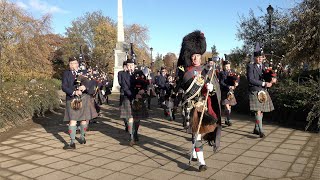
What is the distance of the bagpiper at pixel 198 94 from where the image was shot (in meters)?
5.12

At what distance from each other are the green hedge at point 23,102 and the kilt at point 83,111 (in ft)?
9.46

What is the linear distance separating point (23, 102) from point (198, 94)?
23.5 feet

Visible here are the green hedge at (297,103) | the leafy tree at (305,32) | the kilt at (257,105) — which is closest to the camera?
the kilt at (257,105)

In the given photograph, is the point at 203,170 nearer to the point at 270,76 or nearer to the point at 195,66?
the point at 195,66

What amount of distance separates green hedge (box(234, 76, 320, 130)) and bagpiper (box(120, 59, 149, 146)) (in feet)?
12.7

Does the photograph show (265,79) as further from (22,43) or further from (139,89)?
(22,43)

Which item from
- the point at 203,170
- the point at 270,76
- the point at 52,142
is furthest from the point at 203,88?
the point at 52,142

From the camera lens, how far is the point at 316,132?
25.6 ft

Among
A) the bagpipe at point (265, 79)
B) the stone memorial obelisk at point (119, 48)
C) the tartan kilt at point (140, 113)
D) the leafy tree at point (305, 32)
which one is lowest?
the tartan kilt at point (140, 113)

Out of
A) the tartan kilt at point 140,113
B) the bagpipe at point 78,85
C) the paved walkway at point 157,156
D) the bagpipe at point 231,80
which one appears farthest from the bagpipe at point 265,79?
the bagpipe at point 78,85

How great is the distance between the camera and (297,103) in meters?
8.59

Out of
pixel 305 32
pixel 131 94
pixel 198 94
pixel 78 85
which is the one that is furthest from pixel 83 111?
pixel 305 32

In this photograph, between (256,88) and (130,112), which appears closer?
(130,112)

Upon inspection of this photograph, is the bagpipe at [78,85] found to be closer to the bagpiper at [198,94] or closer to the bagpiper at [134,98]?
the bagpiper at [134,98]
